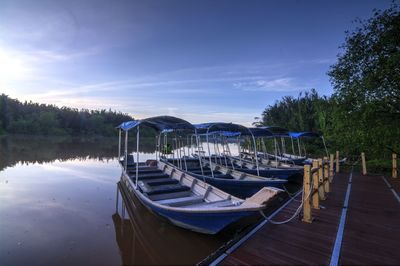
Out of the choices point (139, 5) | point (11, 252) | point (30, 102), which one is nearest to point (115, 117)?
point (30, 102)

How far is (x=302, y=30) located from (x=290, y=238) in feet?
34.6

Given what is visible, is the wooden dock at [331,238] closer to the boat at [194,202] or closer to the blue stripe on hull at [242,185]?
the boat at [194,202]

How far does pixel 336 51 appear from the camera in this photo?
468 inches

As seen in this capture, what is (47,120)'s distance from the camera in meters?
59.6

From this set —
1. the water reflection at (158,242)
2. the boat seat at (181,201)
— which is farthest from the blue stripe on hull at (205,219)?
the boat seat at (181,201)

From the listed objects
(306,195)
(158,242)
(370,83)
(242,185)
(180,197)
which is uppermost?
(370,83)

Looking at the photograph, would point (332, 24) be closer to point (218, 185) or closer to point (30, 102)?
point (218, 185)

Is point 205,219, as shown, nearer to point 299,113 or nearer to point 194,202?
point 194,202

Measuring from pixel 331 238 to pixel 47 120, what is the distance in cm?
6873

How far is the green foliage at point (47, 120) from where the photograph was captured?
2165 inches

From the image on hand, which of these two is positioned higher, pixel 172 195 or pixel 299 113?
pixel 299 113

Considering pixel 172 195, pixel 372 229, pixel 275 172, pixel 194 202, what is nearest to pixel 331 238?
pixel 372 229

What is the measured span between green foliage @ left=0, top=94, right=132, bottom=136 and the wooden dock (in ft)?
207

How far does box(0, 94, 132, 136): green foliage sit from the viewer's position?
55000 mm
